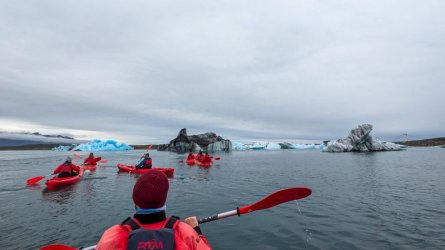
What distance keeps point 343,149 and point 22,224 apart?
84724 millimetres

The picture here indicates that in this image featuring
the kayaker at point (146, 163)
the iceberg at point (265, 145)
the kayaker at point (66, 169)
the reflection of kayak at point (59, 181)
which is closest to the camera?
the reflection of kayak at point (59, 181)

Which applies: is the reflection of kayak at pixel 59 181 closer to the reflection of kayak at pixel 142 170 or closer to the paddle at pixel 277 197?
the reflection of kayak at pixel 142 170

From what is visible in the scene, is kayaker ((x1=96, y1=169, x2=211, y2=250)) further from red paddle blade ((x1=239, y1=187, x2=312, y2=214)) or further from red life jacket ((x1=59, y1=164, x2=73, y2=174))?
red life jacket ((x1=59, y1=164, x2=73, y2=174))

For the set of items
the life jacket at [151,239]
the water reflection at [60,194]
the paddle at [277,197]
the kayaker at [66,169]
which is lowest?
the water reflection at [60,194]

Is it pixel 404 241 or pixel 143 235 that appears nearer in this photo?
pixel 143 235

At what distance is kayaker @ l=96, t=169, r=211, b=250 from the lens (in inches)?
108

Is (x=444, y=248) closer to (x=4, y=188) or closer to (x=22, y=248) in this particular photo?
(x=22, y=248)

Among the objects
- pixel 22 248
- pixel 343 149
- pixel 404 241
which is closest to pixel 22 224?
pixel 22 248

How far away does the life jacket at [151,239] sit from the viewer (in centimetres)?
273

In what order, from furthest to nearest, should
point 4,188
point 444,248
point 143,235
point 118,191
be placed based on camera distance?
1. point 4,188
2. point 118,191
3. point 444,248
4. point 143,235

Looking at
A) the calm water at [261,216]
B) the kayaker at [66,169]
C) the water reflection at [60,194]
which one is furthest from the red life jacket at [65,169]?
the calm water at [261,216]

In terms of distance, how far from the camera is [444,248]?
8125 mm

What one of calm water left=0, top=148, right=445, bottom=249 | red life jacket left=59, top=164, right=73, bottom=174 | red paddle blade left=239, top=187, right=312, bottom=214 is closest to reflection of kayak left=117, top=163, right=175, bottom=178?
calm water left=0, top=148, right=445, bottom=249

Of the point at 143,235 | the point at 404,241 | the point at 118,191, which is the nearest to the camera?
the point at 143,235
